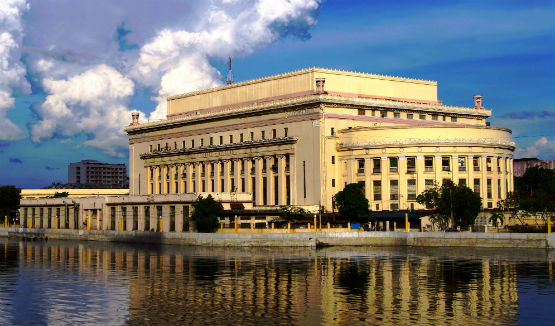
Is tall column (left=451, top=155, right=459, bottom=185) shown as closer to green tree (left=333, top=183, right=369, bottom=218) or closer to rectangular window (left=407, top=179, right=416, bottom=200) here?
rectangular window (left=407, top=179, right=416, bottom=200)

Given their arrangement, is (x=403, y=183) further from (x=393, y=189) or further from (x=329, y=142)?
(x=329, y=142)

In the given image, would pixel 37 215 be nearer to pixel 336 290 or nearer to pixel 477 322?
pixel 336 290

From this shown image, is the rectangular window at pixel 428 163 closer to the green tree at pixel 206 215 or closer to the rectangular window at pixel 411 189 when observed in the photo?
the rectangular window at pixel 411 189

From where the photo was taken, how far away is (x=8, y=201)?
642 ft

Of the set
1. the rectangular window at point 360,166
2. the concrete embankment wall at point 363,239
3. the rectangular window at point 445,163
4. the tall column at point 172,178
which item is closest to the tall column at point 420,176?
the rectangular window at point 445,163

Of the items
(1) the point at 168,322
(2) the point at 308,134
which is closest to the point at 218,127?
(2) the point at 308,134

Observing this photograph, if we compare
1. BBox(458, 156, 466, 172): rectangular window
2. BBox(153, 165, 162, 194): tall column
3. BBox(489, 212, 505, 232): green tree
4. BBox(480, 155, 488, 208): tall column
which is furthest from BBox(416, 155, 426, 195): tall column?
BBox(153, 165, 162, 194): tall column

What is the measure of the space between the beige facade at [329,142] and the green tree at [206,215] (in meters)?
17.7

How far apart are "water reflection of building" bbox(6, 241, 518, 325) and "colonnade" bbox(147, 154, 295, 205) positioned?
135 feet

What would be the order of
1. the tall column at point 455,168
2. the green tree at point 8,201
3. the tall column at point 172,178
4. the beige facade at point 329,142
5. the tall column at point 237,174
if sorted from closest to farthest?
the tall column at point 455,168 → the beige facade at point 329,142 → the tall column at point 237,174 → the tall column at point 172,178 → the green tree at point 8,201

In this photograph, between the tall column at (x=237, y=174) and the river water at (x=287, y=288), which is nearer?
the river water at (x=287, y=288)

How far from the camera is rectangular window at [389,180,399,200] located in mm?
127312

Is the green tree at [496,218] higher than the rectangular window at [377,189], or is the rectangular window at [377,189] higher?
the rectangular window at [377,189]

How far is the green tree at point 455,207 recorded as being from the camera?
110562 millimetres
